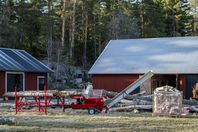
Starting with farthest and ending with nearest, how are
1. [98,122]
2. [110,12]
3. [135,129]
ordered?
1. [110,12]
2. [98,122]
3. [135,129]

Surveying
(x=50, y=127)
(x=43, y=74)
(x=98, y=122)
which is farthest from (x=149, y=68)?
(x=50, y=127)

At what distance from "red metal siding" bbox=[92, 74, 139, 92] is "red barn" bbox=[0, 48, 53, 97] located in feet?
17.5

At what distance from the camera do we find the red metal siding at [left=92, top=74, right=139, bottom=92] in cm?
3956

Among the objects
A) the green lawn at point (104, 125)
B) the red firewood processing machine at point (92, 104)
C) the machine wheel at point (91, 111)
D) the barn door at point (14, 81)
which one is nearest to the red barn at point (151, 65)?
the barn door at point (14, 81)

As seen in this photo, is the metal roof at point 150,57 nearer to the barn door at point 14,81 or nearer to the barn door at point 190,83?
the barn door at point 190,83

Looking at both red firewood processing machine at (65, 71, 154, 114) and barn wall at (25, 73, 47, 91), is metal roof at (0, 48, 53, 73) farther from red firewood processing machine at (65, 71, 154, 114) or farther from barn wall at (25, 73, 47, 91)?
red firewood processing machine at (65, 71, 154, 114)

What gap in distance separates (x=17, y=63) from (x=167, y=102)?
69.6 ft

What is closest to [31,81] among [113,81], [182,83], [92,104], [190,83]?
[113,81]

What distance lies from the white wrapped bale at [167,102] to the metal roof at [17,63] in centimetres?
1839

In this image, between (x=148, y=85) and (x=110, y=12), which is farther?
(x=110, y=12)

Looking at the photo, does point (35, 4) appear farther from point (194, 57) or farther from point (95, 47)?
point (194, 57)

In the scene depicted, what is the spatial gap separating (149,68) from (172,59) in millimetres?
2184

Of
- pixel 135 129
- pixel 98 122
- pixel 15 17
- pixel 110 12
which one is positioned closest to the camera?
pixel 135 129

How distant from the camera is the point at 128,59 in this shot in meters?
41.6
